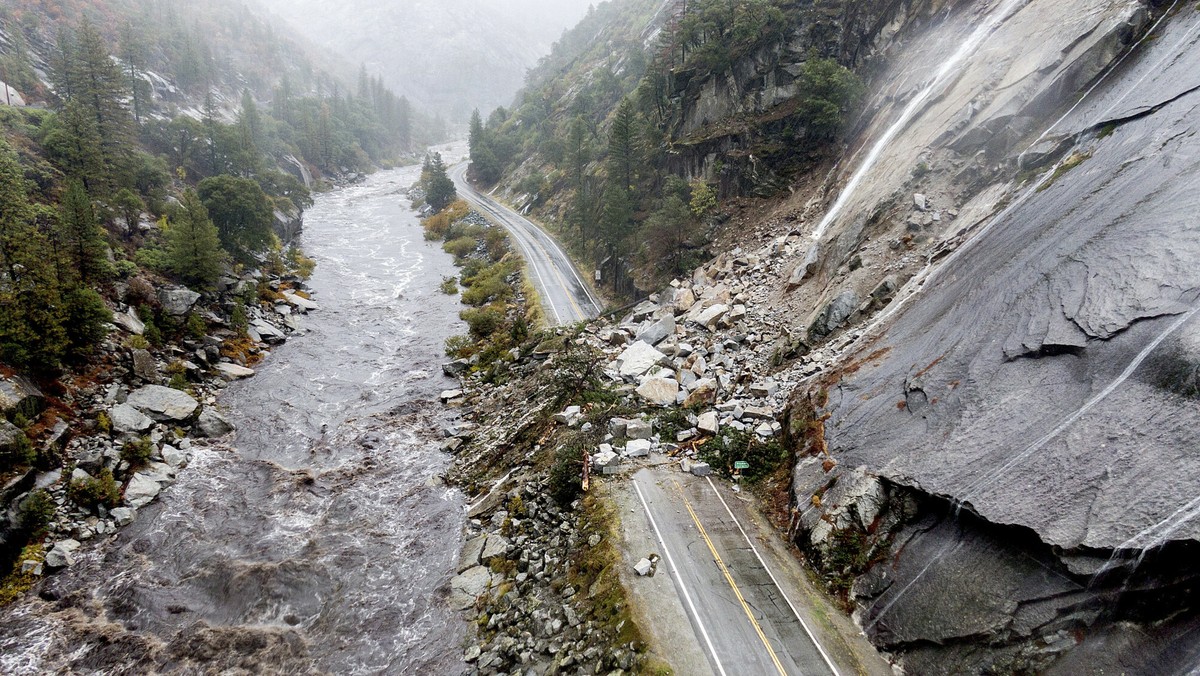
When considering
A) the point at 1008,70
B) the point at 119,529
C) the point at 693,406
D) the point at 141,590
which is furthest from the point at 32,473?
the point at 1008,70

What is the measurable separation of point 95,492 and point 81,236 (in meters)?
17.5

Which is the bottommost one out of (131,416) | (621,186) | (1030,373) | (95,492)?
(95,492)

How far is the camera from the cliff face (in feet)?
37.2

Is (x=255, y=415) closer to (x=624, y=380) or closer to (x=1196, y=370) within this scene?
(x=624, y=380)

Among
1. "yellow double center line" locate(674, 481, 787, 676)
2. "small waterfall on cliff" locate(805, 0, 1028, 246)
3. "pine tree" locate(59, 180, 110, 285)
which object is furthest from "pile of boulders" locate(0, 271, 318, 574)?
"small waterfall on cliff" locate(805, 0, 1028, 246)

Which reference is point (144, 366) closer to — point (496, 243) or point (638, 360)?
point (638, 360)

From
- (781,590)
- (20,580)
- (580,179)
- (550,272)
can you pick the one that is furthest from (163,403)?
(580,179)

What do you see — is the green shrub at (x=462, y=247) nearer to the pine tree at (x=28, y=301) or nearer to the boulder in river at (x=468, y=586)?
the pine tree at (x=28, y=301)

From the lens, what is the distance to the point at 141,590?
62.7 ft

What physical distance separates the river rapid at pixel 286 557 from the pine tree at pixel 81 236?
10.4m

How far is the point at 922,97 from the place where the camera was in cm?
3359

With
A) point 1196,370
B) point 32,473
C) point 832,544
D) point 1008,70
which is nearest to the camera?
point 1196,370

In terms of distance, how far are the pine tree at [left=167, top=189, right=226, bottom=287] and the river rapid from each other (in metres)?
8.97

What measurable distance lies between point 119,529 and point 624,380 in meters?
23.4
